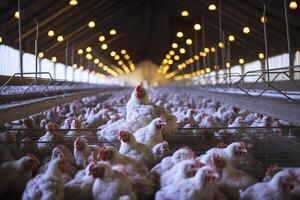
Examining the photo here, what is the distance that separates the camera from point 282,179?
2.61 meters

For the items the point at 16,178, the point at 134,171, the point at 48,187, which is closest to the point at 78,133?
the point at 16,178

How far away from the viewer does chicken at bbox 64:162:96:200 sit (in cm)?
282

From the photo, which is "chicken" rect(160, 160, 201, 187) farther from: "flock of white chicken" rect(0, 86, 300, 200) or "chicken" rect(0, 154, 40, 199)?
"chicken" rect(0, 154, 40, 199)

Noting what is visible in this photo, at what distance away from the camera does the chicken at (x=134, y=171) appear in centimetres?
300

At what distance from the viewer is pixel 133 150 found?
12.0ft

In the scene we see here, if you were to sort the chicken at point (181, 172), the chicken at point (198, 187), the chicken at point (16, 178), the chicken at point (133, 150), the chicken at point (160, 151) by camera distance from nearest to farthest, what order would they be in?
1. the chicken at point (198, 187)
2. the chicken at point (181, 172)
3. the chicken at point (16, 178)
4. the chicken at point (133, 150)
5. the chicken at point (160, 151)

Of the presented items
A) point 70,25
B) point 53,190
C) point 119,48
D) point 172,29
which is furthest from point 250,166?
point 119,48

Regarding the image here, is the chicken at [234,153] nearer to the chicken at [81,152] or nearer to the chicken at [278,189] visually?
the chicken at [278,189]

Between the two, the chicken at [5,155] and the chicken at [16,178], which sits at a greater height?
the chicken at [5,155]

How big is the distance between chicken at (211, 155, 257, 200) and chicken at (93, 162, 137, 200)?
0.66 metres

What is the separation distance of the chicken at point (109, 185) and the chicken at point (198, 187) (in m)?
0.29

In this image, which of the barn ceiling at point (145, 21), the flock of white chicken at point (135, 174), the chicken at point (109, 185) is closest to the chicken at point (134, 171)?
the flock of white chicken at point (135, 174)

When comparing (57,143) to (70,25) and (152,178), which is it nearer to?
(152,178)

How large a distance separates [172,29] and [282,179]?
2087 centimetres
